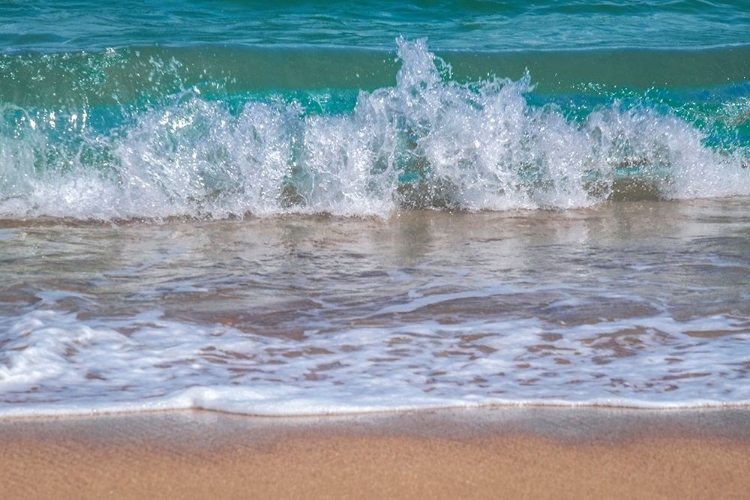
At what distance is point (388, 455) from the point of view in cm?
207

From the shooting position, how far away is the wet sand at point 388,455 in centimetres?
193

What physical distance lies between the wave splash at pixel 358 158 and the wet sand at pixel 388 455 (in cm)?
305

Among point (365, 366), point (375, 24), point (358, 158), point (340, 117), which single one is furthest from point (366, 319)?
point (375, 24)

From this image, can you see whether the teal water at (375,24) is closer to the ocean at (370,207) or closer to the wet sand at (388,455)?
the ocean at (370,207)

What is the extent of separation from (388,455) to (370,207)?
10.8ft

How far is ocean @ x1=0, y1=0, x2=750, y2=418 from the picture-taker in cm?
261

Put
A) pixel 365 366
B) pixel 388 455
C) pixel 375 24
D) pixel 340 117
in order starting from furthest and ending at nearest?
pixel 375 24
pixel 340 117
pixel 365 366
pixel 388 455

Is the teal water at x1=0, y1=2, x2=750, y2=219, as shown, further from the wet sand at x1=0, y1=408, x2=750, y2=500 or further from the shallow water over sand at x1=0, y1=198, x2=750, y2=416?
the wet sand at x1=0, y1=408, x2=750, y2=500

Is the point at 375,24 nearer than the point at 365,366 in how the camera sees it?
No

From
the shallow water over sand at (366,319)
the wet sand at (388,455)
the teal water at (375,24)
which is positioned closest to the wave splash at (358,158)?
the shallow water over sand at (366,319)

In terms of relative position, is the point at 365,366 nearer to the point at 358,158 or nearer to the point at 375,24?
the point at 358,158

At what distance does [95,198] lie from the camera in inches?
205

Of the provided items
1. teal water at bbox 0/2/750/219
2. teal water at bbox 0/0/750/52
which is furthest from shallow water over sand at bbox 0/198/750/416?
teal water at bbox 0/0/750/52

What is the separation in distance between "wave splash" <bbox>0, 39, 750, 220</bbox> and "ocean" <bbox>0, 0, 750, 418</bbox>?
0.6 inches
